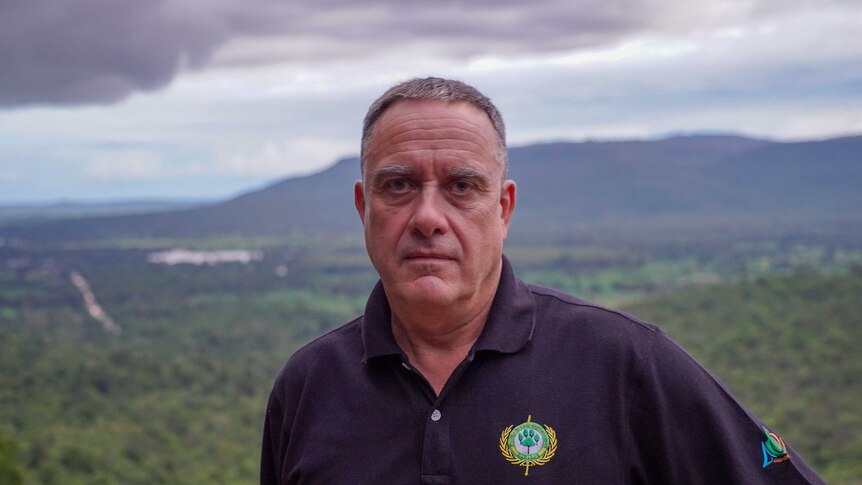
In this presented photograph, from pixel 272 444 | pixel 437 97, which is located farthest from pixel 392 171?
pixel 272 444

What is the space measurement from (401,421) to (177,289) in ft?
368

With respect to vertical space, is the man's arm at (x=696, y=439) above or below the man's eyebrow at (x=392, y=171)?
below

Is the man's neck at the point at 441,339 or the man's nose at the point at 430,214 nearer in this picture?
the man's nose at the point at 430,214

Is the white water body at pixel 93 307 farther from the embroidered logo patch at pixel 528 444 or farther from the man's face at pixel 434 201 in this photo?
the embroidered logo patch at pixel 528 444

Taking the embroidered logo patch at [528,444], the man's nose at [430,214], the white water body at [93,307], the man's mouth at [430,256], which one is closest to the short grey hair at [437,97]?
the man's nose at [430,214]

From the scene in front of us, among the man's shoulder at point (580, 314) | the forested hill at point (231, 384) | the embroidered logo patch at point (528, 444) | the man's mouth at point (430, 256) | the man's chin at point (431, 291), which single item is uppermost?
the man's mouth at point (430, 256)

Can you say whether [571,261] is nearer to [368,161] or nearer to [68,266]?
[68,266]

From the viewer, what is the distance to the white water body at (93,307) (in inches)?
3494

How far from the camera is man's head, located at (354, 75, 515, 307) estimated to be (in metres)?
2.85

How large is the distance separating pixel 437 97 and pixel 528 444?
1037 millimetres

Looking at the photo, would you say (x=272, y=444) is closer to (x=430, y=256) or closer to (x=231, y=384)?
(x=430, y=256)

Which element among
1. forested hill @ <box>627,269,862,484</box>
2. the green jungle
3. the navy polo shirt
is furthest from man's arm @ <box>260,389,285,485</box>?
forested hill @ <box>627,269,862,484</box>

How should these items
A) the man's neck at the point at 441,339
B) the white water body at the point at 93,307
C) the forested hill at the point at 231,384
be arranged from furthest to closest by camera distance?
the white water body at the point at 93,307 → the forested hill at the point at 231,384 → the man's neck at the point at 441,339

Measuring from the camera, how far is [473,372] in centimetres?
285
